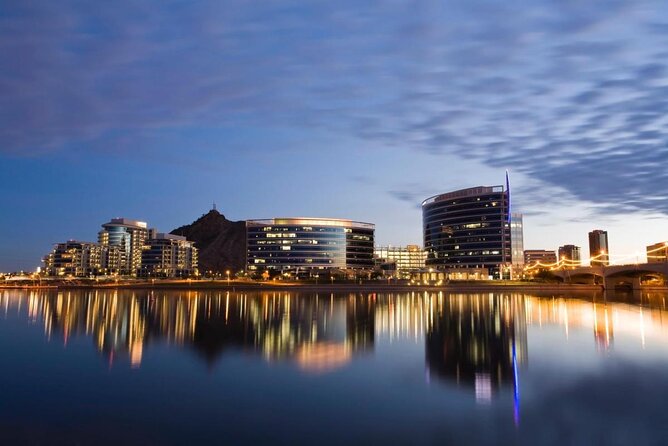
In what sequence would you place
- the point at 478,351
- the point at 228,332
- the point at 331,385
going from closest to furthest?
the point at 331,385 → the point at 478,351 → the point at 228,332

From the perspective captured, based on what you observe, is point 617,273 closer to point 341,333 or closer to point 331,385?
point 341,333

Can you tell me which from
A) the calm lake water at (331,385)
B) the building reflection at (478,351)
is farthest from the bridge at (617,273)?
the calm lake water at (331,385)

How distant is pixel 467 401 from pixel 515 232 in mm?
178660

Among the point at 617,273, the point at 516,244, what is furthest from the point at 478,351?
the point at 516,244

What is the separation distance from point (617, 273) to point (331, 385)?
121 meters

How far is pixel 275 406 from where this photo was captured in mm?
17344

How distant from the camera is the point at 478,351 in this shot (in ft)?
92.8

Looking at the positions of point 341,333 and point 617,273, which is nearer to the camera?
point 341,333

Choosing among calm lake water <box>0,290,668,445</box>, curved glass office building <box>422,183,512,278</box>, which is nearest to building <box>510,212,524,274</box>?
curved glass office building <box>422,183,512,278</box>

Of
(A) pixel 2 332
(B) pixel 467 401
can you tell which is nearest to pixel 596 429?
(B) pixel 467 401

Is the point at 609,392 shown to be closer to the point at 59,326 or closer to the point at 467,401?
the point at 467,401

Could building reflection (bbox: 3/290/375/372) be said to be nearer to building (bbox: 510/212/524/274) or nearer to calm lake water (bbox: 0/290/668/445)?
calm lake water (bbox: 0/290/668/445)

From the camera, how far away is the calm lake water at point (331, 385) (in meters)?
14.6

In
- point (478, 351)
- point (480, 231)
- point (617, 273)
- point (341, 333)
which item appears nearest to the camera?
point (478, 351)
